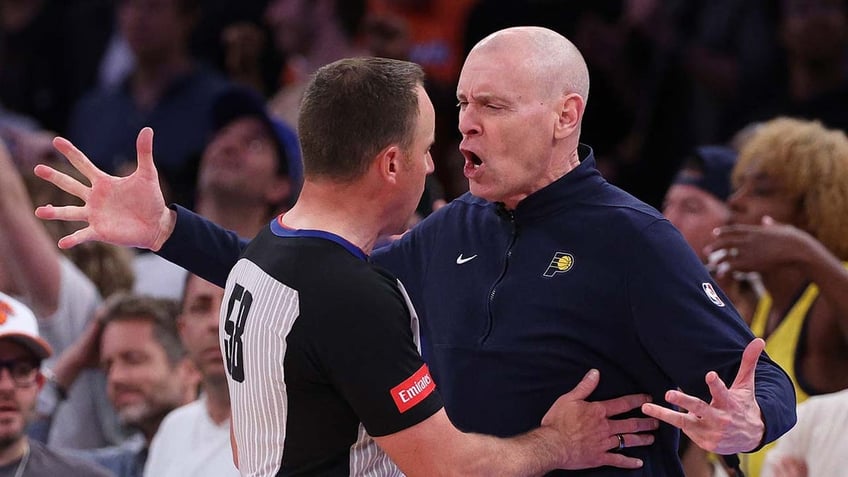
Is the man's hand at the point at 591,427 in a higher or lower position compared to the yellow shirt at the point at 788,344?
higher

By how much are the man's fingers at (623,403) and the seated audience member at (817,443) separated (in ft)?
4.09

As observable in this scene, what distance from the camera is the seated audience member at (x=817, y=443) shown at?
14.5 ft

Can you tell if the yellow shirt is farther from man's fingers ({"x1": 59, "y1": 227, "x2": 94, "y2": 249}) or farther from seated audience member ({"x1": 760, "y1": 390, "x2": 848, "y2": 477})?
man's fingers ({"x1": 59, "y1": 227, "x2": 94, "y2": 249})

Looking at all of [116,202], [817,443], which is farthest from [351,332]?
[817,443]

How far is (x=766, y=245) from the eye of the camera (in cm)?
464

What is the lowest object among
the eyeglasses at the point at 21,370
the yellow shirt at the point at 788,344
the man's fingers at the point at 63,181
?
the yellow shirt at the point at 788,344

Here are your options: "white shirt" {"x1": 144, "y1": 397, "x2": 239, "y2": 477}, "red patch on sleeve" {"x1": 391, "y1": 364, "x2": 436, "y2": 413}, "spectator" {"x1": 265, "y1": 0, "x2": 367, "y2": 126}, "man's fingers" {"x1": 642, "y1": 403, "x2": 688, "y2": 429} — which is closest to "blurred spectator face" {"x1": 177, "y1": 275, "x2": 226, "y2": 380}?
"white shirt" {"x1": 144, "y1": 397, "x2": 239, "y2": 477}

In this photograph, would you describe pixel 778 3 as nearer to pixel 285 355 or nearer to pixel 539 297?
pixel 539 297

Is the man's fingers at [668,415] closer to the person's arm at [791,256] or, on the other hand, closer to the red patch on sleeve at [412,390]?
the red patch on sleeve at [412,390]

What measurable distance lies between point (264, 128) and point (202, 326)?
174 centimetres

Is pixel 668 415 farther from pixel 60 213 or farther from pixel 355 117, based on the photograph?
pixel 60 213

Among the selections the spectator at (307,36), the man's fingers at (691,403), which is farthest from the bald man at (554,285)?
the spectator at (307,36)

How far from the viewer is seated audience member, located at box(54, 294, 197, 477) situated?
18.0ft

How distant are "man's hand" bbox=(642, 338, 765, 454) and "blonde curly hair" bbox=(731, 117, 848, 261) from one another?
217 centimetres
